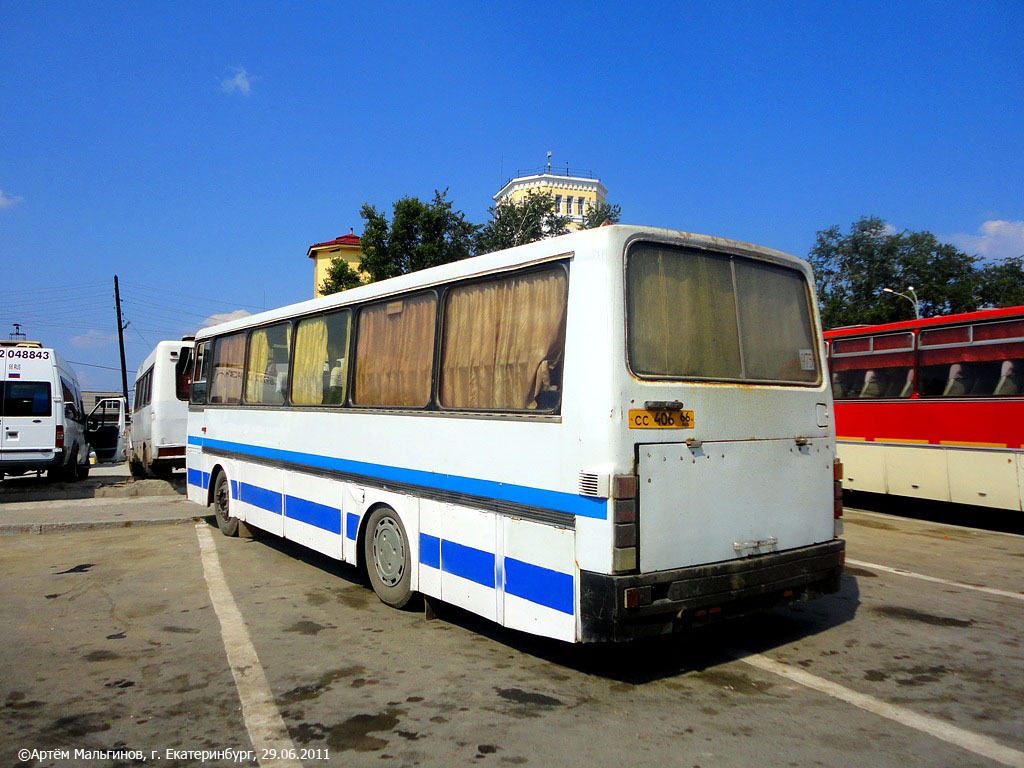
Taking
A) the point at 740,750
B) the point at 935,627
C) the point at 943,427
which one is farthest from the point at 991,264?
the point at 740,750

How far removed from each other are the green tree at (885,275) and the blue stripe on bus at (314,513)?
37.6 meters

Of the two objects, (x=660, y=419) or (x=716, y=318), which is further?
(x=716, y=318)

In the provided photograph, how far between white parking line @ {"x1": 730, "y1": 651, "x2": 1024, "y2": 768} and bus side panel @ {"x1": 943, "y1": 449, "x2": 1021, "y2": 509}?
7.36m

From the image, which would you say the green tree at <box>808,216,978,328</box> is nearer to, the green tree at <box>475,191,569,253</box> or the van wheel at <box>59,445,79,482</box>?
the green tree at <box>475,191,569,253</box>

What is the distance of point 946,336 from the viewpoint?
11.7m

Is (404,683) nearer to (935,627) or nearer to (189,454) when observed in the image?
(935,627)

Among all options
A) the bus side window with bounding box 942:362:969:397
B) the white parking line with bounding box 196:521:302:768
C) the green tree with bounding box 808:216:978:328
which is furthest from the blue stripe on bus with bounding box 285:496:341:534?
the green tree with bounding box 808:216:978:328

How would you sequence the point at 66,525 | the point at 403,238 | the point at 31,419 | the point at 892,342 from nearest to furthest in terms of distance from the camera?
the point at 66,525 < the point at 892,342 < the point at 31,419 < the point at 403,238

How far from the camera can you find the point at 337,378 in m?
7.51

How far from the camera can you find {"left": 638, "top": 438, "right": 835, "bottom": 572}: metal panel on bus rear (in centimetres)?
469

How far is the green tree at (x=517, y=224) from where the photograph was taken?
1534 inches

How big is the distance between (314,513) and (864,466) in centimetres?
947

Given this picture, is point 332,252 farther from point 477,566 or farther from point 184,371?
point 477,566

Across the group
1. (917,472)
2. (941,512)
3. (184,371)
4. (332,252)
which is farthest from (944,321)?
(332,252)
